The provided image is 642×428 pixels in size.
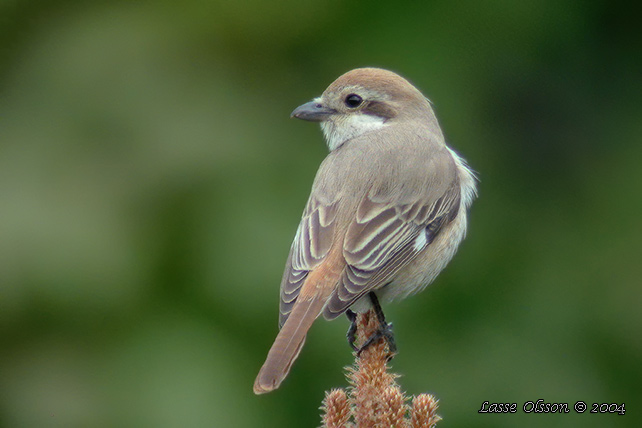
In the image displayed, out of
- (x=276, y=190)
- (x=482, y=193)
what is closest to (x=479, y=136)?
(x=482, y=193)

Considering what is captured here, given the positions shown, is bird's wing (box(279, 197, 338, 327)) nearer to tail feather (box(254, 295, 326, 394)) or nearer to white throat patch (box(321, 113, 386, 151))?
tail feather (box(254, 295, 326, 394))

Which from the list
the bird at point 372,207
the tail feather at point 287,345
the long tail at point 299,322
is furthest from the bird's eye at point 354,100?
the tail feather at point 287,345

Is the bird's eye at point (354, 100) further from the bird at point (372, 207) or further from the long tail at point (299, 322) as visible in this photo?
the long tail at point (299, 322)

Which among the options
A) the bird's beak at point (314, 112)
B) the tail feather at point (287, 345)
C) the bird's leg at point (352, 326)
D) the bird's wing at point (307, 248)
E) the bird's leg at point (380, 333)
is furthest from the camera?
the bird's beak at point (314, 112)

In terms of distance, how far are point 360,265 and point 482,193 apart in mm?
1934

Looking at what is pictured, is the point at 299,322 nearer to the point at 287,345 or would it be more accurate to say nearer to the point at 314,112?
the point at 287,345

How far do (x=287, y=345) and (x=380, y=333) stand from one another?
14.9 inches

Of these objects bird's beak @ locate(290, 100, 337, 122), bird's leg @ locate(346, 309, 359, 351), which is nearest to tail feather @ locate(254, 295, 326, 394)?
bird's leg @ locate(346, 309, 359, 351)

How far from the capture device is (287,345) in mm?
4117

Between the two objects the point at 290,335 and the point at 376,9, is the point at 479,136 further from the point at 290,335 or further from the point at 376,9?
the point at 290,335

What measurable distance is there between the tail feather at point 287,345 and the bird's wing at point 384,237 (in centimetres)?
7

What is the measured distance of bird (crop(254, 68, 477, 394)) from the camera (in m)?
4.56

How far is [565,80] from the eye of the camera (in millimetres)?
6914

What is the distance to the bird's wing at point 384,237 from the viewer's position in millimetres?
4547
